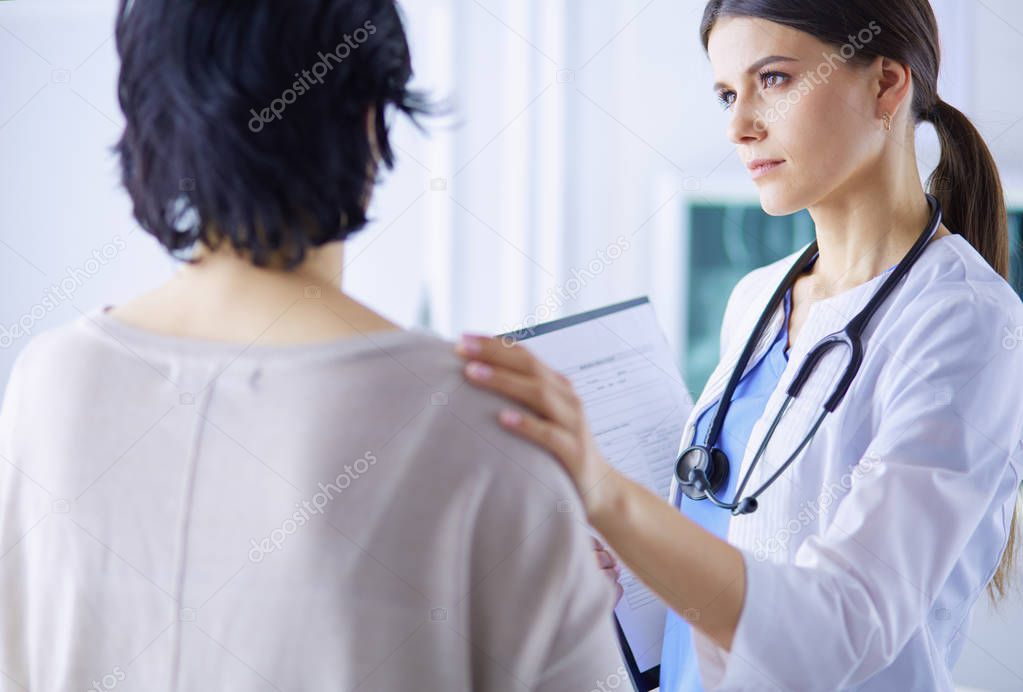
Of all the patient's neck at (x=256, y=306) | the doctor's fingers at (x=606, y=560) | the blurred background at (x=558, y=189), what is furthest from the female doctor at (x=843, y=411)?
the blurred background at (x=558, y=189)

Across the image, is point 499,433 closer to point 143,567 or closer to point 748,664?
point 143,567

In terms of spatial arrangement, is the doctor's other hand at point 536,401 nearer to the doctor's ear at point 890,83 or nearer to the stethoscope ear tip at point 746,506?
the stethoscope ear tip at point 746,506

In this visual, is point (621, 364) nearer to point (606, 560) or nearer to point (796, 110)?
point (606, 560)

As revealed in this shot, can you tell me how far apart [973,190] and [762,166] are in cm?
34

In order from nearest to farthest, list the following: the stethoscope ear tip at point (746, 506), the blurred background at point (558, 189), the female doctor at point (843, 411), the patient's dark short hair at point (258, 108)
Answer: the patient's dark short hair at point (258, 108)
the female doctor at point (843, 411)
the stethoscope ear tip at point (746, 506)
the blurred background at point (558, 189)

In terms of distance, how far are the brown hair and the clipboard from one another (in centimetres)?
44

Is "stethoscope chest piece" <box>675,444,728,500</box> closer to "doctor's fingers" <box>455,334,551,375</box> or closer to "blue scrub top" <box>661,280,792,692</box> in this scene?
"blue scrub top" <box>661,280,792,692</box>

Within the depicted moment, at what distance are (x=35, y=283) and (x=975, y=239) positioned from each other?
1946mm

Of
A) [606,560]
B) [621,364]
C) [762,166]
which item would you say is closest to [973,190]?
[762,166]

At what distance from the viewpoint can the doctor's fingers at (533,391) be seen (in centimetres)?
63

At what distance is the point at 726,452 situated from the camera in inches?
48.7

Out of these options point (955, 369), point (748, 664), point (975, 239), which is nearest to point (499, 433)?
point (748, 664)

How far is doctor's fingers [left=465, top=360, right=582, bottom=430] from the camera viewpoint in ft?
2.07

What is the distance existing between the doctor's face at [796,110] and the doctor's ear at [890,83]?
13mm
